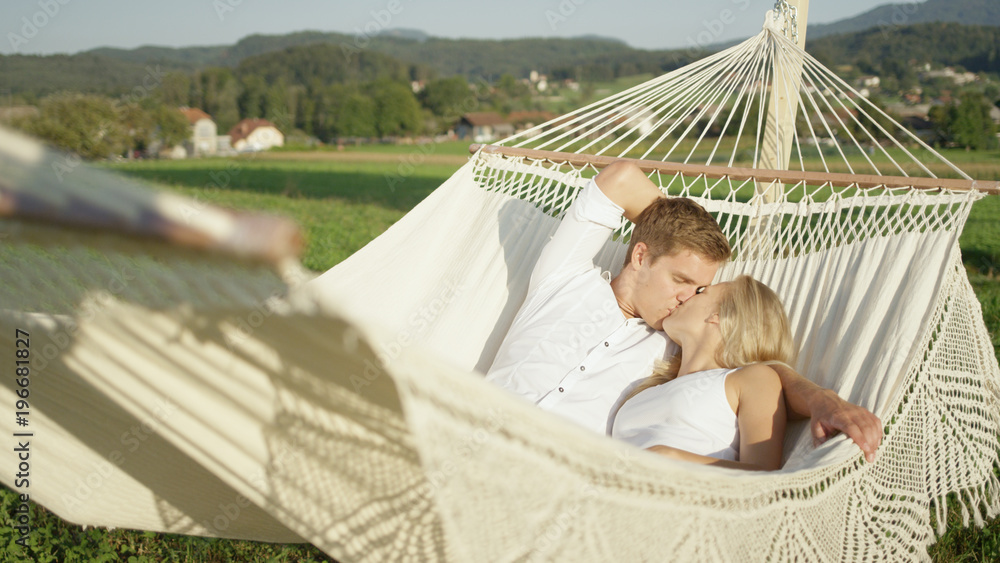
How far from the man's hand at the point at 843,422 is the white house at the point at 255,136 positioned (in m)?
24.6

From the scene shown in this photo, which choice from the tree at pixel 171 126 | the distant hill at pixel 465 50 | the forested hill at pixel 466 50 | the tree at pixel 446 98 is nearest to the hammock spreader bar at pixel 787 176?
the tree at pixel 171 126

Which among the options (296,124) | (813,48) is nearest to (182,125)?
(296,124)

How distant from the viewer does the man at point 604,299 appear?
1.75 meters

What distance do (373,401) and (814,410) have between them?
0.94 m

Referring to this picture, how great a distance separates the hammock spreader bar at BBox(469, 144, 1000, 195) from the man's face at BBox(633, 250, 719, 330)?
0.50 metres

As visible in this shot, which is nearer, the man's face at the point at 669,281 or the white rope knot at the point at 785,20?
the man's face at the point at 669,281

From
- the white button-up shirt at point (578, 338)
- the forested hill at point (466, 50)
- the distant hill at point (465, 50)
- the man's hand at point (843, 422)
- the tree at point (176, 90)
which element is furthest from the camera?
the forested hill at point (466, 50)

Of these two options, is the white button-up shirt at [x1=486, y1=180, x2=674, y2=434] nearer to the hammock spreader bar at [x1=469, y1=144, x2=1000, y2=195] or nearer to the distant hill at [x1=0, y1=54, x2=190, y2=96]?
the hammock spreader bar at [x1=469, y1=144, x2=1000, y2=195]

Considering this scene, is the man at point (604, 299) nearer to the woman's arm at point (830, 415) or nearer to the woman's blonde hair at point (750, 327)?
the woman's blonde hair at point (750, 327)

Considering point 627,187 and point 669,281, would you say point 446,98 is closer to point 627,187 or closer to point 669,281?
point 627,187

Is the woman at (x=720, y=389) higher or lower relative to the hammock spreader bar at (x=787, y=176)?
lower

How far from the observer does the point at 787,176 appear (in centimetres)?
215

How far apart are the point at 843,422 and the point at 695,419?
0.94 feet

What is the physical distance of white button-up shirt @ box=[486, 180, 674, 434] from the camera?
5.70 ft
